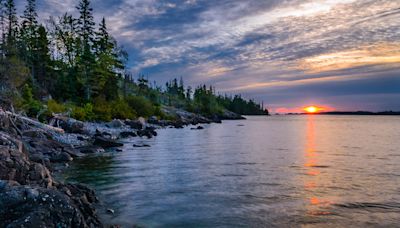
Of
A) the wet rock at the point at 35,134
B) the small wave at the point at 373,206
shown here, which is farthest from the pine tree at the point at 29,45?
the small wave at the point at 373,206

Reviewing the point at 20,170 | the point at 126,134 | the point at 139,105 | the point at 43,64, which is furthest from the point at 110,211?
the point at 139,105

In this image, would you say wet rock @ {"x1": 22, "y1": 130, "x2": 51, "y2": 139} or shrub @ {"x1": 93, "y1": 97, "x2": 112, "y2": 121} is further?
shrub @ {"x1": 93, "y1": 97, "x2": 112, "y2": 121}

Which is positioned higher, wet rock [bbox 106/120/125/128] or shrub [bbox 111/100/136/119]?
shrub [bbox 111/100/136/119]

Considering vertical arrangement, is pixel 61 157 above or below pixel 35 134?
below

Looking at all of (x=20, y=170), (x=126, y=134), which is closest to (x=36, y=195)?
(x=20, y=170)

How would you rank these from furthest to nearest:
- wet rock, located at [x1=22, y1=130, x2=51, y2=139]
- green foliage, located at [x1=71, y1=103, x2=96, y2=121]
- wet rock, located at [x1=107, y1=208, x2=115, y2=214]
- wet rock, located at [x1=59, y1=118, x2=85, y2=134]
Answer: green foliage, located at [x1=71, y1=103, x2=96, y2=121] < wet rock, located at [x1=59, y1=118, x2=85, y2=134] < wet rock, located at [x1=22, y1=130, x2=51, y2=139] < wet rock, located at [x1=107, y1=208, x2=115, y2=214]

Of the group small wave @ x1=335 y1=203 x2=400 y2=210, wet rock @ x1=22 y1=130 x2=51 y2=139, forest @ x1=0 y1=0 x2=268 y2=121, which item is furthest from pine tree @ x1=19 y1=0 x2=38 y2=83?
small wave @ x1=335 y1=203 x2=400 y2=210

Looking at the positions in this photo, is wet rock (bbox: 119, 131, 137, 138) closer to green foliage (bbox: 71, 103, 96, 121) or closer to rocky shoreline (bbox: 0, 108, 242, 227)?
green foliage (bbox: 71, 103, 96, 121)

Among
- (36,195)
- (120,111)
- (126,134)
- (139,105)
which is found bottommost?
(126,134)

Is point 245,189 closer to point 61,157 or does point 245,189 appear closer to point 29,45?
point 61,157

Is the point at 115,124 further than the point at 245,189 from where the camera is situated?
Yes

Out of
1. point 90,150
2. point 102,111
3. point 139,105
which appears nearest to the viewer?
point 90,150

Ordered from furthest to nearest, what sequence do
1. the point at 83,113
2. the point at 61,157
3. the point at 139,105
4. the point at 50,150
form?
the point at 139,105 → the point at 83,113 → the point at 50,150 → the point at 61,157

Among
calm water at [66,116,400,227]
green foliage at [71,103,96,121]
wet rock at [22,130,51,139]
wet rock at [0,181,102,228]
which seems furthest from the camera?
green foliage at [71,103,96,121]
